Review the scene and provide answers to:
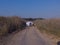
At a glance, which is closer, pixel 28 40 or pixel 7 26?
pixel 28 40

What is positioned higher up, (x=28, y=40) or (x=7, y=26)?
(x=7, y=26)

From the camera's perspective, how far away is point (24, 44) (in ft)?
67.3

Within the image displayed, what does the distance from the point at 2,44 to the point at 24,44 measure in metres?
2.15

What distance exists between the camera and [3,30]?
108ft

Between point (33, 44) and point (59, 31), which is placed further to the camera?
point (59, 31)

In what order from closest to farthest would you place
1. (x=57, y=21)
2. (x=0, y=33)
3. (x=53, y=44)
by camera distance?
1. (x=53, y=44)
2. (x=0, y=33)
3. (x=57, y=21)

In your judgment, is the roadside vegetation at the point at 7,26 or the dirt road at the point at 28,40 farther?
the roadside vegetation at the point at 7,26

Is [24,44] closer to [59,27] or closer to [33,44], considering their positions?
[33,44]

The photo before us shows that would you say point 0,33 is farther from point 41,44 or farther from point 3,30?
point 41,44

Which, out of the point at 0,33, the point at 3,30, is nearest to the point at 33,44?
the point at 0,33

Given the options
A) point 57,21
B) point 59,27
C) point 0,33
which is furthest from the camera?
point 57,21

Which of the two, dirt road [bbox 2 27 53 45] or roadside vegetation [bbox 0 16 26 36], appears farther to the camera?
roadside vegetation [bbox 0 16 26 36]

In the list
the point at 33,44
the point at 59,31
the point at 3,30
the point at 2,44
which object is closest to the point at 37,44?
the point at 33,44

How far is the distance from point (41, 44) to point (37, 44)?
1.39 feet
